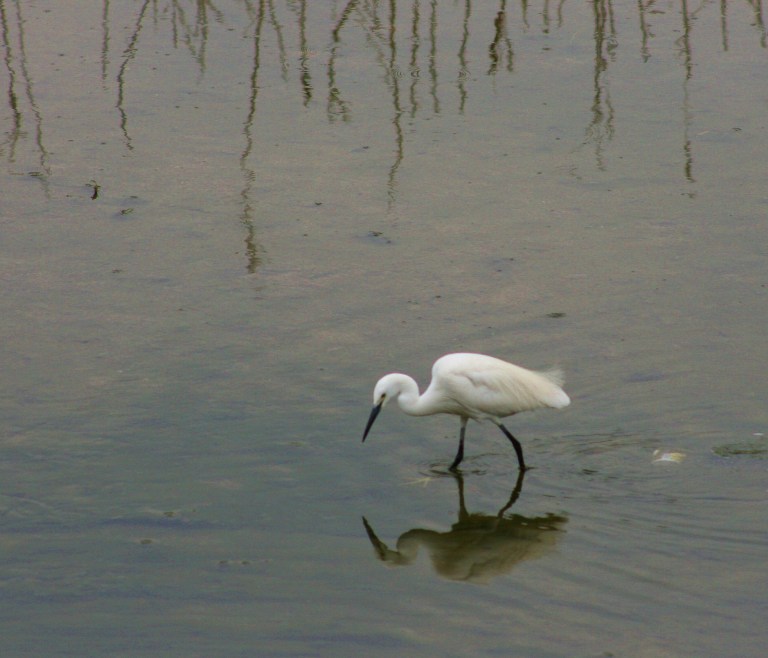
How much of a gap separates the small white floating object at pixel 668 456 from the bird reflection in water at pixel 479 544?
28.2 inches

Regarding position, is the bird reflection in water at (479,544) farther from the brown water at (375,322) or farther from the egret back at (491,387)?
the egret back at (491,387)

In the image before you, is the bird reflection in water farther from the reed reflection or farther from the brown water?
the reed reflection

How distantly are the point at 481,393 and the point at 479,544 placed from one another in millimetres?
893

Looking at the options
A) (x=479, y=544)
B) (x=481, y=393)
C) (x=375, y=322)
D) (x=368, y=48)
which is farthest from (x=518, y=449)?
(x=368, y=48)

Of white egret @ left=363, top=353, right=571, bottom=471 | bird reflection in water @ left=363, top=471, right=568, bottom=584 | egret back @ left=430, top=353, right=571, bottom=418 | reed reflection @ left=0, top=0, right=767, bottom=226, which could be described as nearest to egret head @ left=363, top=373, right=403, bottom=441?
white egret @ left=363, top=353, right=571, bottom=471

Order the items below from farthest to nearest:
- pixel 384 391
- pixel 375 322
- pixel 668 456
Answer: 1. pixel 375 322
2. pixel 668 456
3. pixel 384 391

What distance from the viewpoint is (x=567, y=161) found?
31.6 ft

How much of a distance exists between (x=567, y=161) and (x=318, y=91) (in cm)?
257

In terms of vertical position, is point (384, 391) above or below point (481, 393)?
above

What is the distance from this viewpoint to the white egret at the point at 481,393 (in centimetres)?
630

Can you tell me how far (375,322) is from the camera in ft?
24.9

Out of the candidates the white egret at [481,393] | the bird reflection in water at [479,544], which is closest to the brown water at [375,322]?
the bird reflection in water at [479,544]

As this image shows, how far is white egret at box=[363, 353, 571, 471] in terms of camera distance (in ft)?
20.7

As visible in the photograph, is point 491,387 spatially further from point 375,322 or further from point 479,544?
point 375,322
